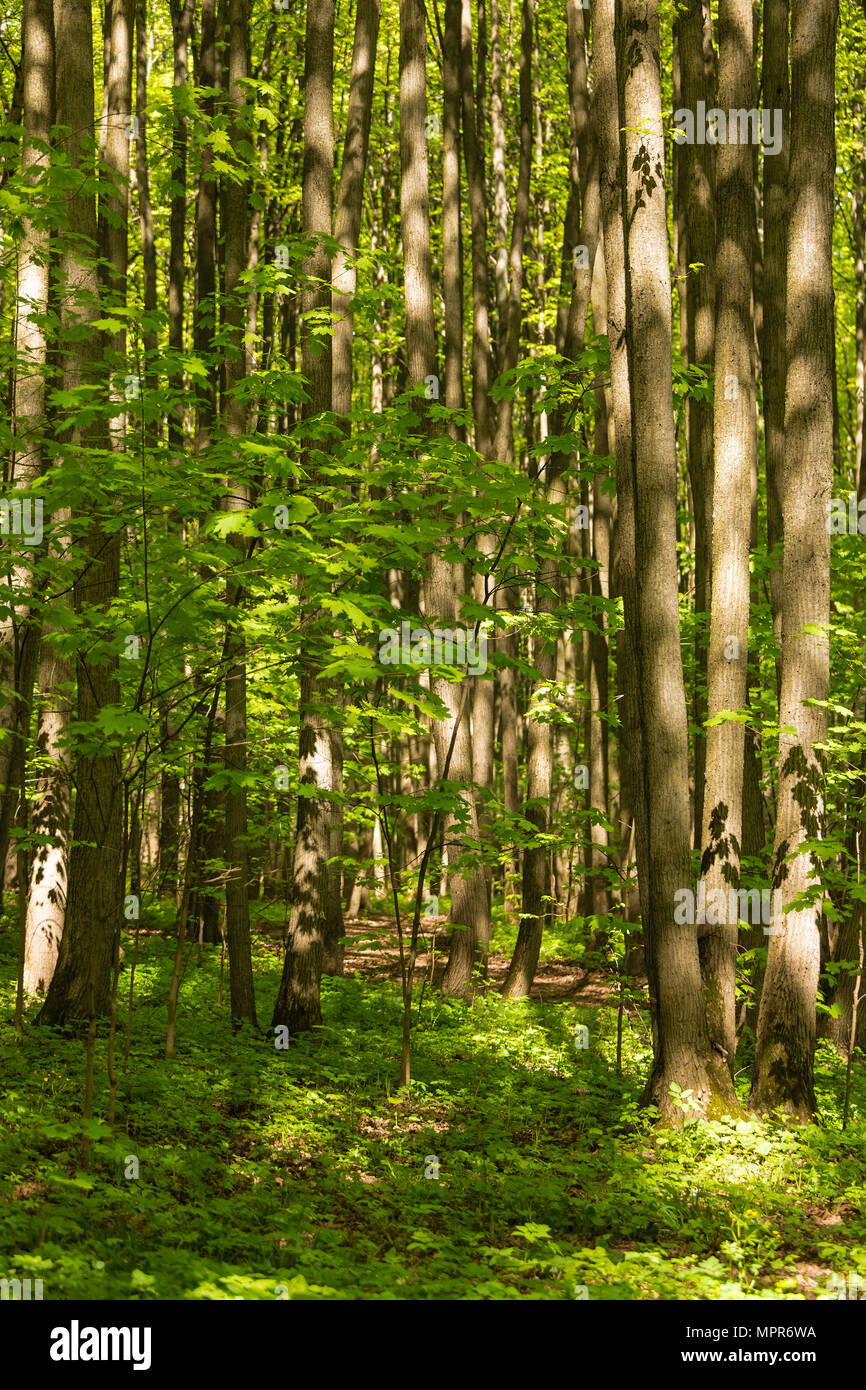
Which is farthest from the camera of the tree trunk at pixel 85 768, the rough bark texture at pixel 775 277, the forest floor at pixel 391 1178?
the rough bark texture at pixel 775 277

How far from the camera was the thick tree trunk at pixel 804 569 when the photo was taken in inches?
276

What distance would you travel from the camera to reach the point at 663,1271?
4.69 m

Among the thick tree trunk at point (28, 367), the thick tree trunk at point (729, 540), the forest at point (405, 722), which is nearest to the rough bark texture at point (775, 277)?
the forest at point (405, 722)

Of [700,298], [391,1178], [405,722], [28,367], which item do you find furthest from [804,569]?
[28,367]

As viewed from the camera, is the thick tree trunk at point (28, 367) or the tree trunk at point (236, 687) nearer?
the thick tree trunk at point (28, 367)

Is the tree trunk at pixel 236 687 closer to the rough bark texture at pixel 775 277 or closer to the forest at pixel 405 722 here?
the forest at pixel 405 722

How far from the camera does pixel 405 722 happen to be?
235 inches

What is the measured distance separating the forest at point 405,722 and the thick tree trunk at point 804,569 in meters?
0.03

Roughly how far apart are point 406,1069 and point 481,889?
3.89m

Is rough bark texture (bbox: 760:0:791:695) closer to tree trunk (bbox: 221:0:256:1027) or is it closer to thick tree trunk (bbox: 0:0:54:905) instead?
tree trunk (bbox: 221:0:256:1027)
